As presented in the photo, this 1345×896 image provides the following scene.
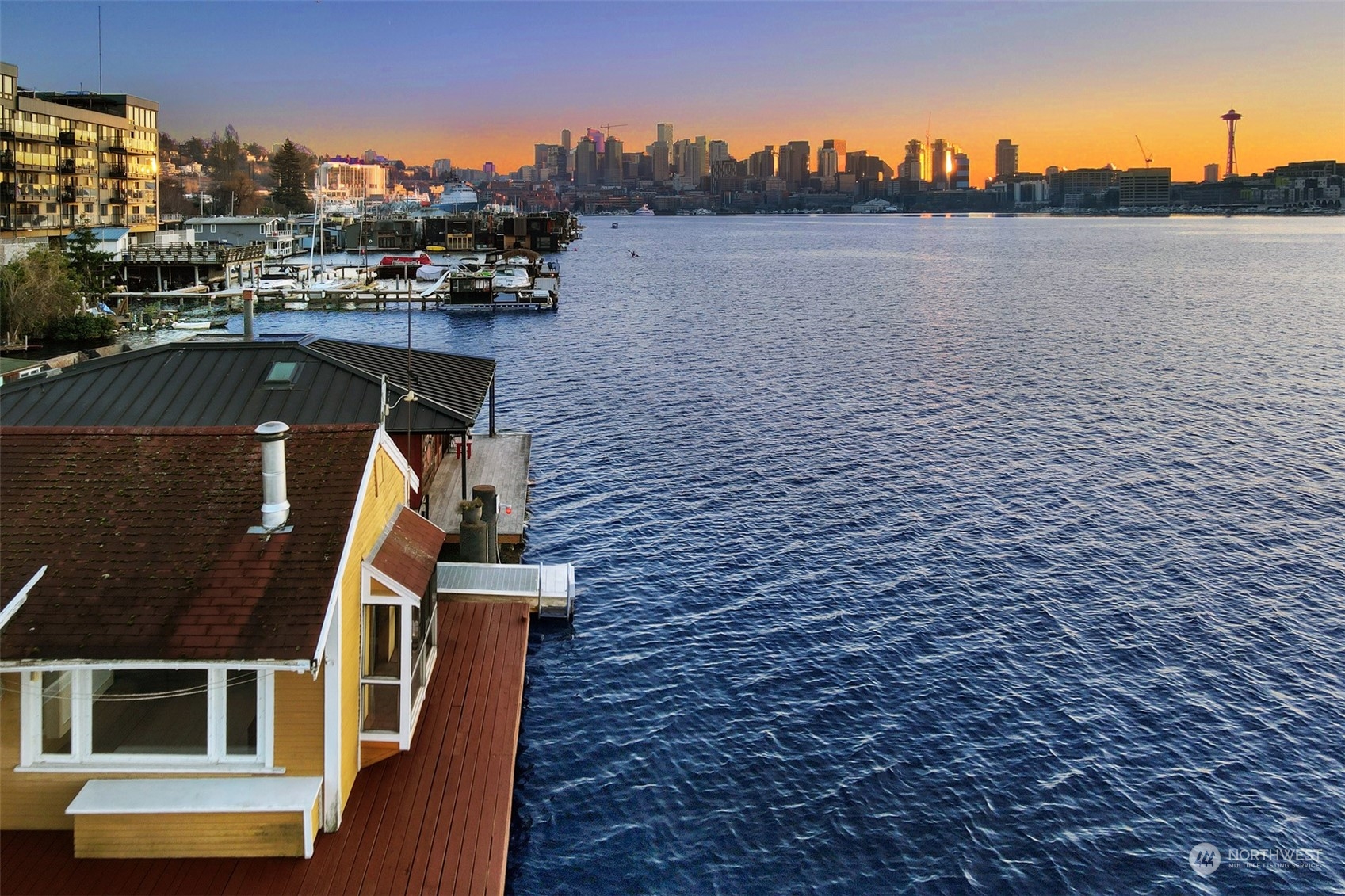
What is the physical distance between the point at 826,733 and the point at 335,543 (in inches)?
394

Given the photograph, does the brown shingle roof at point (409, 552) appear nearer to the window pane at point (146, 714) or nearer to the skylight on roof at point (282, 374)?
the window pane at point (146, 714)

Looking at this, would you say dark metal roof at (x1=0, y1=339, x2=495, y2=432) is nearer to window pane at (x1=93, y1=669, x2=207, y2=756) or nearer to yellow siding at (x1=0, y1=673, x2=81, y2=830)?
window pane at (x1=93, y1=669, x2=207, y2=756)

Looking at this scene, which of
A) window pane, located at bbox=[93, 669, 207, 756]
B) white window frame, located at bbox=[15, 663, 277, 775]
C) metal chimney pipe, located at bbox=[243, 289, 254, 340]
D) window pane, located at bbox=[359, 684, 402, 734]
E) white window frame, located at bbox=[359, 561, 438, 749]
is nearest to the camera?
white window frame, located at bbox=[15, 663, 277, 775]

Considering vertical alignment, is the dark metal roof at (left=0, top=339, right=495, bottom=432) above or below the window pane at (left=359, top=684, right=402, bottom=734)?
above

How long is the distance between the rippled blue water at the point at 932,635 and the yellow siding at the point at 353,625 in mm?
3155

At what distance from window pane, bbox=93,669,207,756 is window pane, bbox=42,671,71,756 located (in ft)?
0.95

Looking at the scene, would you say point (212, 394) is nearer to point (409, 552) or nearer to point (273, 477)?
point (409, 552)

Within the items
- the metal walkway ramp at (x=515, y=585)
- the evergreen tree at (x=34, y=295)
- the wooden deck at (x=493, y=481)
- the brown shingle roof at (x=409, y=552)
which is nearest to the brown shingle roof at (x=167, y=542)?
the brown shingle roof at (x=409, y=552)

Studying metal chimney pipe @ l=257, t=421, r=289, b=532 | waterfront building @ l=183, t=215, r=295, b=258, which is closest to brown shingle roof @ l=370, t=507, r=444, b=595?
metal chimney pipe @ l=257, t=421, r=289, b=532

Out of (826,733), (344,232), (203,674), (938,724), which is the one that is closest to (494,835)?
(203,674)

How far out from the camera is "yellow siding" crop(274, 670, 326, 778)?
38.7 feet

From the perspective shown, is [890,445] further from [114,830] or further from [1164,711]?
[114,830]

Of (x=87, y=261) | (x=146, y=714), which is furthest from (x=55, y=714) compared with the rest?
(x=87, y=261)

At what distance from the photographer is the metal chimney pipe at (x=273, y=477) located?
12.8 metres
